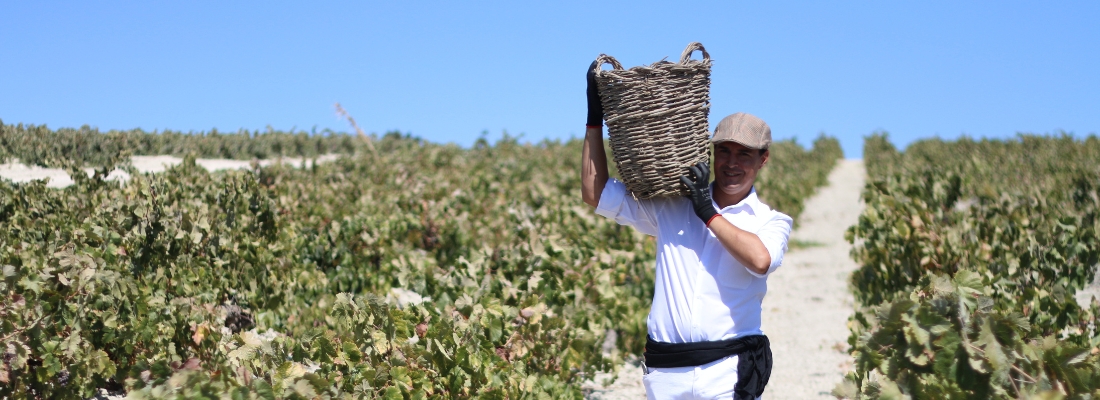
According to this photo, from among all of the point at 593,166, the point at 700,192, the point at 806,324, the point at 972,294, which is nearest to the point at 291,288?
the point at 593,166

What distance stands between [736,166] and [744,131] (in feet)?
0.45

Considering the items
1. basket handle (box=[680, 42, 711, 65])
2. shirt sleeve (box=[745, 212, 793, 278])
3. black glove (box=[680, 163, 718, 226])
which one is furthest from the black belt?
basket handle (box=[680, 42, 711, 65])

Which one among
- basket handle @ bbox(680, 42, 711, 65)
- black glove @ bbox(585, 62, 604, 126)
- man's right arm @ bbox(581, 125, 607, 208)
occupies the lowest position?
man's right arm @ bbox(581, 125, 607, 208)

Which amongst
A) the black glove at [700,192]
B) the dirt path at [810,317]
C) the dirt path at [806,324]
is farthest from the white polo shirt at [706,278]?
the dirt path at [810,317]

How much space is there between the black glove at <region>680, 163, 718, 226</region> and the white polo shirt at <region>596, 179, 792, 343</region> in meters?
0.12

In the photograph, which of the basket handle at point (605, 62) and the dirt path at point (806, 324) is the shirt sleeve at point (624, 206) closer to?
the basket handle at point (605, 62)

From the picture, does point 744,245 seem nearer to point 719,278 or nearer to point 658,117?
point 719,278

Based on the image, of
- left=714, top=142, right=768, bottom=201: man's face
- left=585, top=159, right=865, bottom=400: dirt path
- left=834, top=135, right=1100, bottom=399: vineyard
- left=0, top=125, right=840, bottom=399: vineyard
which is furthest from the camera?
left=585, top=159, right=865, bottom=400: dirt path

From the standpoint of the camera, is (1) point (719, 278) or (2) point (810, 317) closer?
(1) point (719, 278)

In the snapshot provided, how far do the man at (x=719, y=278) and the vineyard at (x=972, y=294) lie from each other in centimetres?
37

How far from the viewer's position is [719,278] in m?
2.84

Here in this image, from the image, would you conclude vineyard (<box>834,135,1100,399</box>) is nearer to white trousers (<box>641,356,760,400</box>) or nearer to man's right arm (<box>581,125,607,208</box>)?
white trousers (<box>641,356,760,400</box>)

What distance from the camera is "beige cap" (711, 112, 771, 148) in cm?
282

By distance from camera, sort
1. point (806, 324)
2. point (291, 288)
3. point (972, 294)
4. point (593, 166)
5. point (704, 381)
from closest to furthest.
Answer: point (704, 381)
point (972, 294)
point (593, 166)
point (291, 288)
point (806, 324)
